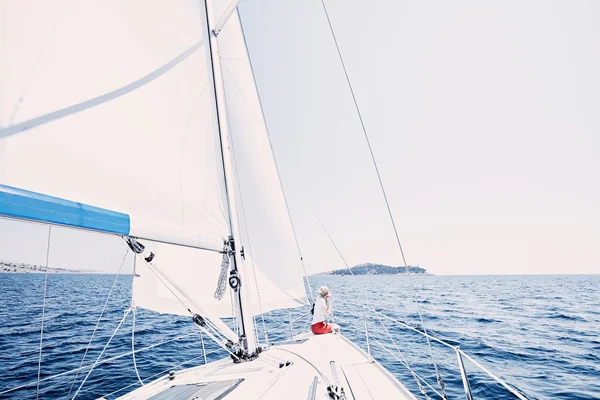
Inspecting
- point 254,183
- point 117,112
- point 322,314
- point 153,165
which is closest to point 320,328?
point 322,314

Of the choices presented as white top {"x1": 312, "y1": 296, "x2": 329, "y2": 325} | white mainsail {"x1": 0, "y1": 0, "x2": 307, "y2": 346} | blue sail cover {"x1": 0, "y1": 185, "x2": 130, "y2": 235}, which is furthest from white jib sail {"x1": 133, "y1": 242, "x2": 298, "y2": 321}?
blue sail cover {"x1": 0, "y1": 185, "x2": 130, "y2": 235}

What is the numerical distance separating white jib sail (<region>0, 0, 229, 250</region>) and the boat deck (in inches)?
56.1

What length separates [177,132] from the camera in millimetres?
3428

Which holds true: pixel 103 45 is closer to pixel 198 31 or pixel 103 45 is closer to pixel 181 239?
pixel 198 31

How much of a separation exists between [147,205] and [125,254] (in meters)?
1.97

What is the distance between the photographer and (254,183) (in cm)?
550

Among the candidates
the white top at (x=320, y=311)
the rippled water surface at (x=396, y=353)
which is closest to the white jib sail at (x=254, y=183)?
the white top at (x=320, y=311)

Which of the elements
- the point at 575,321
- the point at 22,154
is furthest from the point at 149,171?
the point at 575,321

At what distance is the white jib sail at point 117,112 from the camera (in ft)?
6.55

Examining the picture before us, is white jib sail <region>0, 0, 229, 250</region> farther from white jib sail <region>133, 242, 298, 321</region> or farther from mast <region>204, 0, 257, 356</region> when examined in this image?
white jib sail <region>133, 242, 298, 321</region>

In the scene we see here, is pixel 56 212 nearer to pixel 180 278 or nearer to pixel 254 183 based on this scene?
pixel 180 278

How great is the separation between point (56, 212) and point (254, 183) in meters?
3.78

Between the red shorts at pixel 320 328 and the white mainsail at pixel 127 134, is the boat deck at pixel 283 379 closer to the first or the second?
the white mainsail at pixel 127 134

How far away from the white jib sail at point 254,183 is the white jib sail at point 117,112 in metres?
1.55
